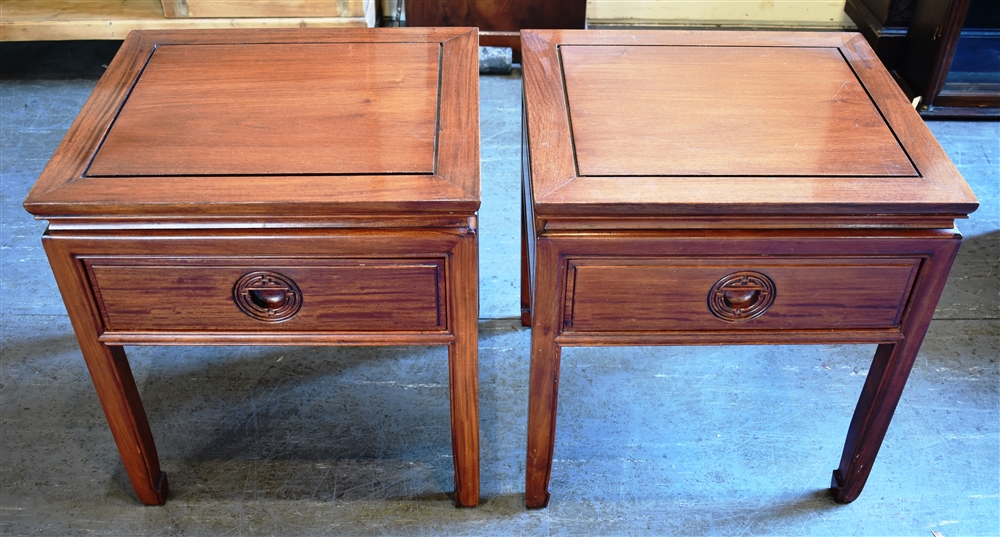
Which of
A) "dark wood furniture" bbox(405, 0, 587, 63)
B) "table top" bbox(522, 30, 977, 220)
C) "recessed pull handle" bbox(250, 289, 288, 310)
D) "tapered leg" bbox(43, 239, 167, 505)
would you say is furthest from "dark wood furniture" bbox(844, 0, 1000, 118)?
"tapered leg" bbox(43, 239, 167, 505)

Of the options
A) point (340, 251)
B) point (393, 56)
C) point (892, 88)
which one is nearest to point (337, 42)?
point (393, 56)

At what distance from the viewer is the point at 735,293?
1.04m

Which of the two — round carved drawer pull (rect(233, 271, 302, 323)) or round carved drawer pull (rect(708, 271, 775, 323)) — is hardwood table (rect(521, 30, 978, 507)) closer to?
round carved drawer pull (rect(708, 271, 775, 323))

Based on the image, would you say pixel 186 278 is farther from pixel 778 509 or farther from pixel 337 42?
pixel 778 509

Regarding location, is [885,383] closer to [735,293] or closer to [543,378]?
[735,293]

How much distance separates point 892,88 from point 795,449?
56cm

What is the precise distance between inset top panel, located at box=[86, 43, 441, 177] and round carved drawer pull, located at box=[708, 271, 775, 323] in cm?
37

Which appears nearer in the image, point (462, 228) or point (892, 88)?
point (462, 228)

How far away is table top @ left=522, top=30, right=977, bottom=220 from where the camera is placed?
0.97 metres

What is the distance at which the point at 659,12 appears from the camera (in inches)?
99.8

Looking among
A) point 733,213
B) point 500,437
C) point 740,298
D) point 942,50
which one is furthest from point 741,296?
point 942,50

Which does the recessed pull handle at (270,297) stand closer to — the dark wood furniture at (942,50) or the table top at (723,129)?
the table top at (723,129)

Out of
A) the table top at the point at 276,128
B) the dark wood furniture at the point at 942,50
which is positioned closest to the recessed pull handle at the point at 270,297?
the table top at the point at 276,128

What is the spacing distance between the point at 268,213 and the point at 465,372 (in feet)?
1.04
